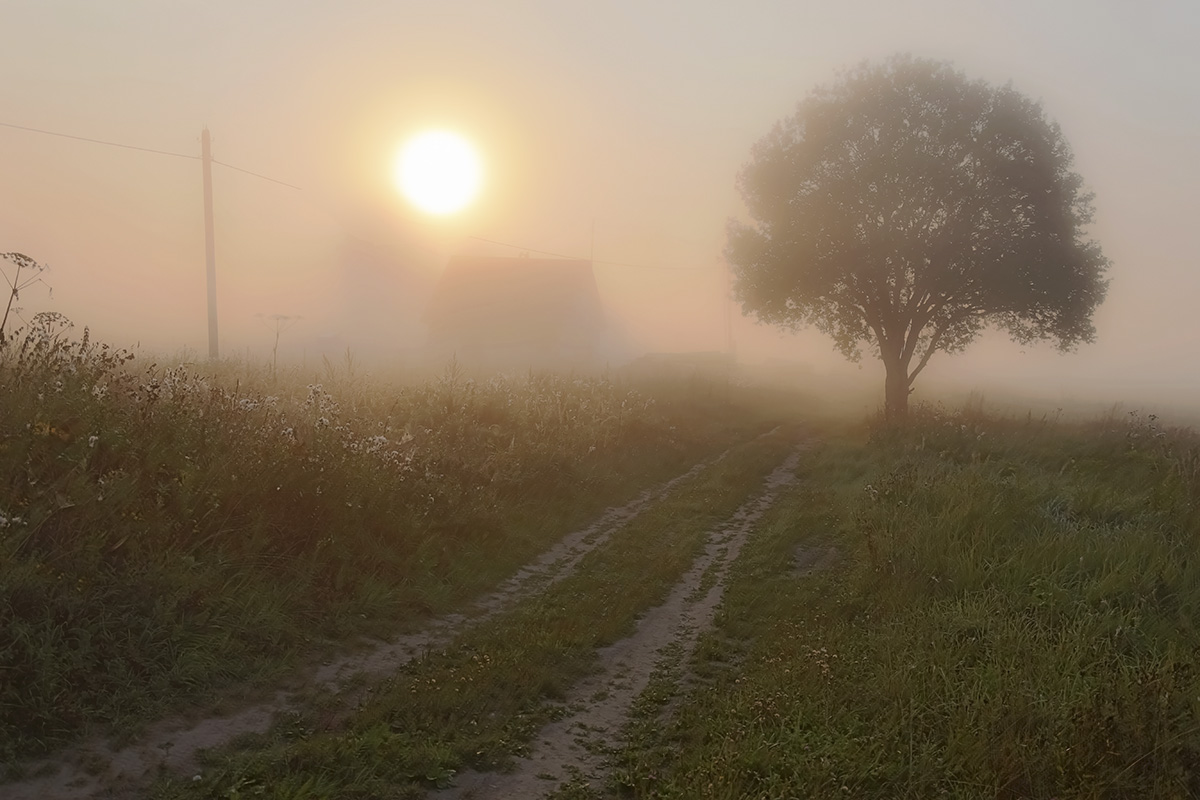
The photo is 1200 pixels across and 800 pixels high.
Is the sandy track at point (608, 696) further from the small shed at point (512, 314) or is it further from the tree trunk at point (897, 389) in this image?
the small shed at point (512, 314)

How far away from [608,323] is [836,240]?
128 feet

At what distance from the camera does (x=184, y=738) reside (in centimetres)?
512

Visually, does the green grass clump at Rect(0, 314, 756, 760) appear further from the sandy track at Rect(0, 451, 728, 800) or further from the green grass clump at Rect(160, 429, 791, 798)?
the green grass clump at Rect(160, 429, 791, 798)

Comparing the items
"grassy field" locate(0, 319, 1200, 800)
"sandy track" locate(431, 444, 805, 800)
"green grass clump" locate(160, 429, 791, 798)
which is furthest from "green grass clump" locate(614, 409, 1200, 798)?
"green grass clump" locate(160, 429, 791, 798)

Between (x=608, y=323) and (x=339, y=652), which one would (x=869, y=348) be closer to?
(x=339, y=652)

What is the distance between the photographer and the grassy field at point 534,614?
499 centimetres

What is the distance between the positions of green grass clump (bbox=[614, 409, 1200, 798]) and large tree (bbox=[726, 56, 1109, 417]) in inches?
539

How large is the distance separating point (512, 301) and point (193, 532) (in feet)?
159

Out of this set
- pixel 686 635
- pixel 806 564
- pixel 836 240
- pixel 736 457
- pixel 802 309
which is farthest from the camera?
pixel 802 309

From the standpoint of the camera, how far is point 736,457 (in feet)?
65.8

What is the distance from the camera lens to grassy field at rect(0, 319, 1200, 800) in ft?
16.4

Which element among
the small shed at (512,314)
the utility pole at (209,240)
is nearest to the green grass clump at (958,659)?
the utility pole at (209,240)

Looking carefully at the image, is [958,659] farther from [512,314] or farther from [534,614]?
[512,314]

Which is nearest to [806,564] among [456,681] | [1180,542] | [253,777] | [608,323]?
[1180,542]
